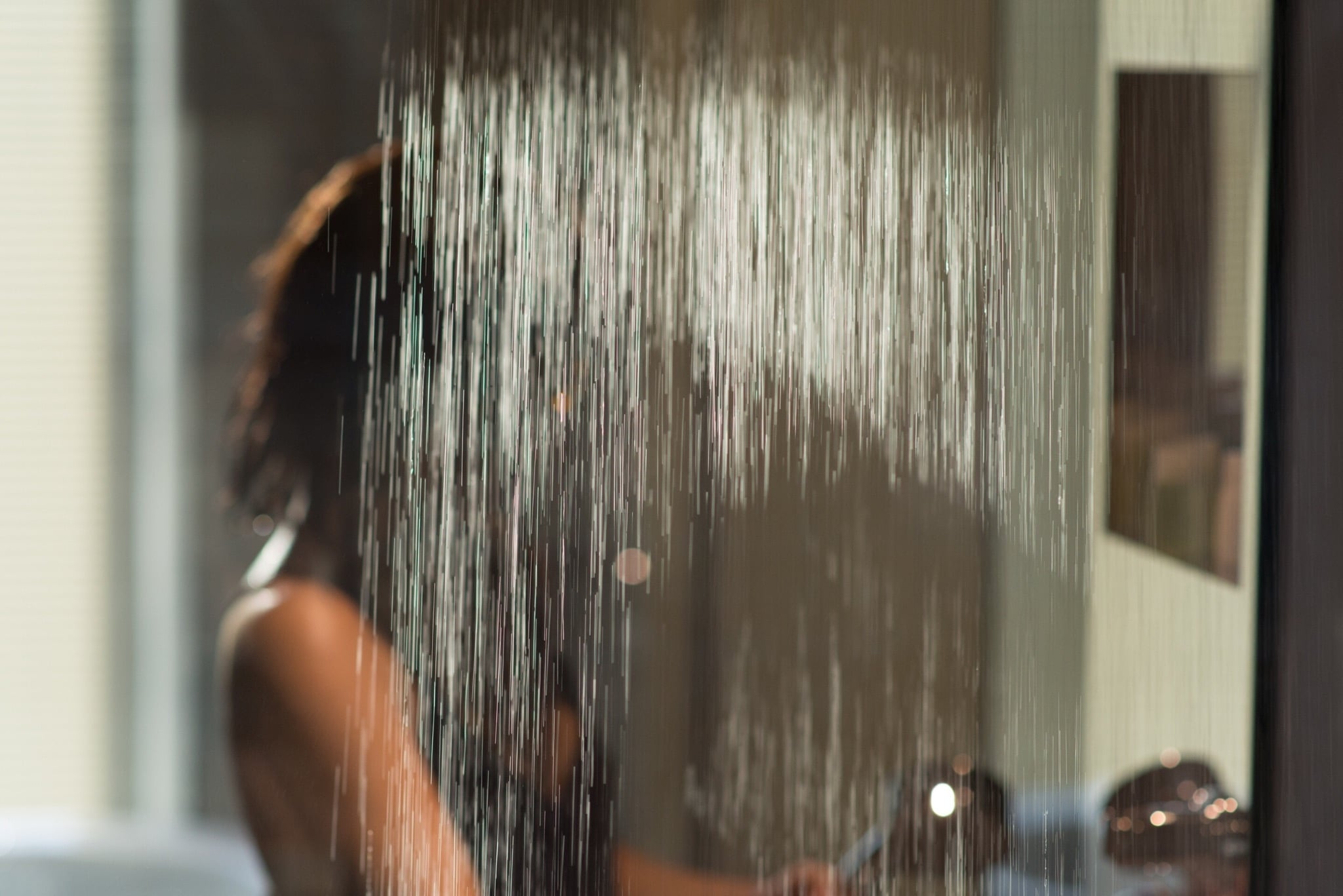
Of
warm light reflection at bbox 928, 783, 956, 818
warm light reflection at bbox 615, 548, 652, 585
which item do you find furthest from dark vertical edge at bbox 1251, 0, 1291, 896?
warm light reflection at bbox 615, 548, 652, 585

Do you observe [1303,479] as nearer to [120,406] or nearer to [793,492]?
[793,492]

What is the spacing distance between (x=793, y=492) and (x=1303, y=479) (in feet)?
0.70

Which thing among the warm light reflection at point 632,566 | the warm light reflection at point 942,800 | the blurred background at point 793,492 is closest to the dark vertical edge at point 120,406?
the blurred background at point 793,492

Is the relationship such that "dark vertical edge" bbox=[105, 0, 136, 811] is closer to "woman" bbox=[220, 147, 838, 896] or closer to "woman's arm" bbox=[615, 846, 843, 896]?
"woman" bbox=[220, 147, 838, 896]

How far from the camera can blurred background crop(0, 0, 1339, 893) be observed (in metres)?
0.37

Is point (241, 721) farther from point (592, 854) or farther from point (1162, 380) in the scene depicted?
point (1162, 380)

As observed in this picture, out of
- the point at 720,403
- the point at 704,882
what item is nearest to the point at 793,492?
the point at 720,403

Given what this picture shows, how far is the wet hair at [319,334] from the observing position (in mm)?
379

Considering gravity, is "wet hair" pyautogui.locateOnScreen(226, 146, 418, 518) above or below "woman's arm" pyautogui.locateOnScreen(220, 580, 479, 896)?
above

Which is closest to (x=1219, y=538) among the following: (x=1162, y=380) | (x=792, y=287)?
(x=1162, y=380)

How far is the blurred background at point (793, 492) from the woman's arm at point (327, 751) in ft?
0.03

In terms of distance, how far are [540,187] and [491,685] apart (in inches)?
7.0

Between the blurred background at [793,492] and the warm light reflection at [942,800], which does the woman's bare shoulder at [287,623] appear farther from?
the warm light reflection at [942,800]

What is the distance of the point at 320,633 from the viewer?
0.39 meters
